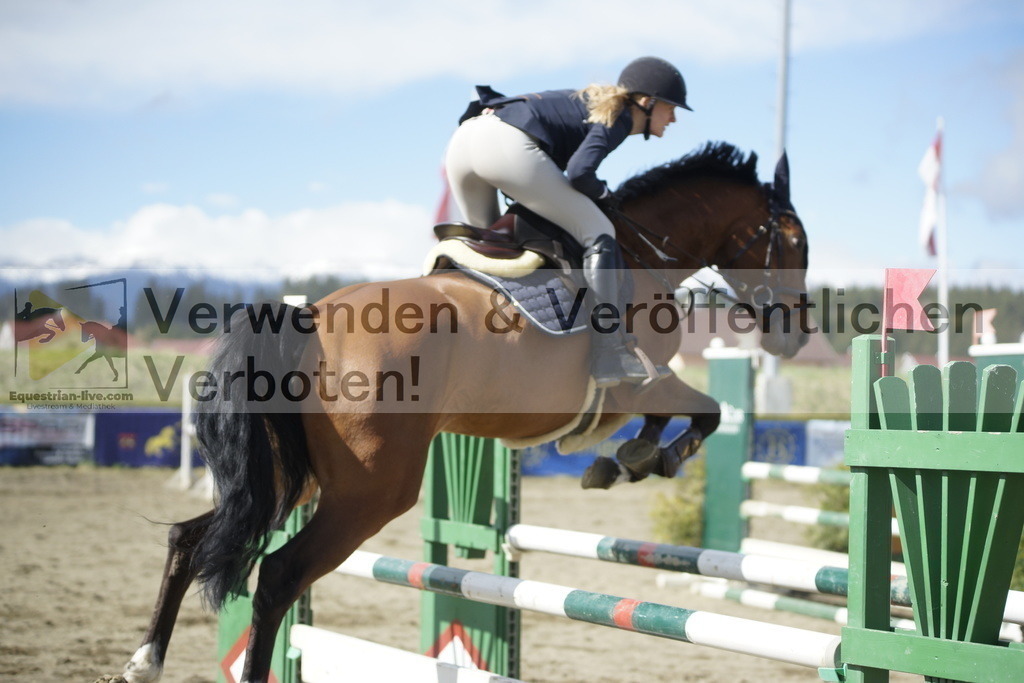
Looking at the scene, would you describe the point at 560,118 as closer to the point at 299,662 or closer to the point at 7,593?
the point at 299,662

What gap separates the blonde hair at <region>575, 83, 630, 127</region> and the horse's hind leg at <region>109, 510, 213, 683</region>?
1774mm

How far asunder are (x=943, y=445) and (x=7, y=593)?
579 cm

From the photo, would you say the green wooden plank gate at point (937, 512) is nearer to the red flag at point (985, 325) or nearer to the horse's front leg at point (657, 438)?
the horse's front leg at point (657, 438)

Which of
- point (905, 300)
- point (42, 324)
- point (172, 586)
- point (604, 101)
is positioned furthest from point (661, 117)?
point (42, 324)

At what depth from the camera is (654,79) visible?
3.29 metres

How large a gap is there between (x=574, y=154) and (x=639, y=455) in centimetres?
117

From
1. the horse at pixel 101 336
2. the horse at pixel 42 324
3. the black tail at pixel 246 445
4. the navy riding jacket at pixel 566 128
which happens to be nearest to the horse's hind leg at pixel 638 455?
the navy riding jacket at pixel 566 128

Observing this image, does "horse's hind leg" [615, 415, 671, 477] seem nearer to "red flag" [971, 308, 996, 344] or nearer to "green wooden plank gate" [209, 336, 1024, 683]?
"green wooden plank gate" [209, 336, 1024, 683]

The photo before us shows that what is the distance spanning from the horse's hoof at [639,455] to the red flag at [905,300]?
4.79ft

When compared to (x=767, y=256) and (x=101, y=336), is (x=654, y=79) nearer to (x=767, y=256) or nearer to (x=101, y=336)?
(x=767, y=256)

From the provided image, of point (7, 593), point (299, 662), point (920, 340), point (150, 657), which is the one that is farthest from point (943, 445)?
point (920, 340)

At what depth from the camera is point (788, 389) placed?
15164mm

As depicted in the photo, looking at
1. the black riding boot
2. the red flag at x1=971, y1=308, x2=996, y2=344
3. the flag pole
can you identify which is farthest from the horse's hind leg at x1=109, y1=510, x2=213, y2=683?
the flag pole

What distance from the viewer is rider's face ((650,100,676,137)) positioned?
335cm
